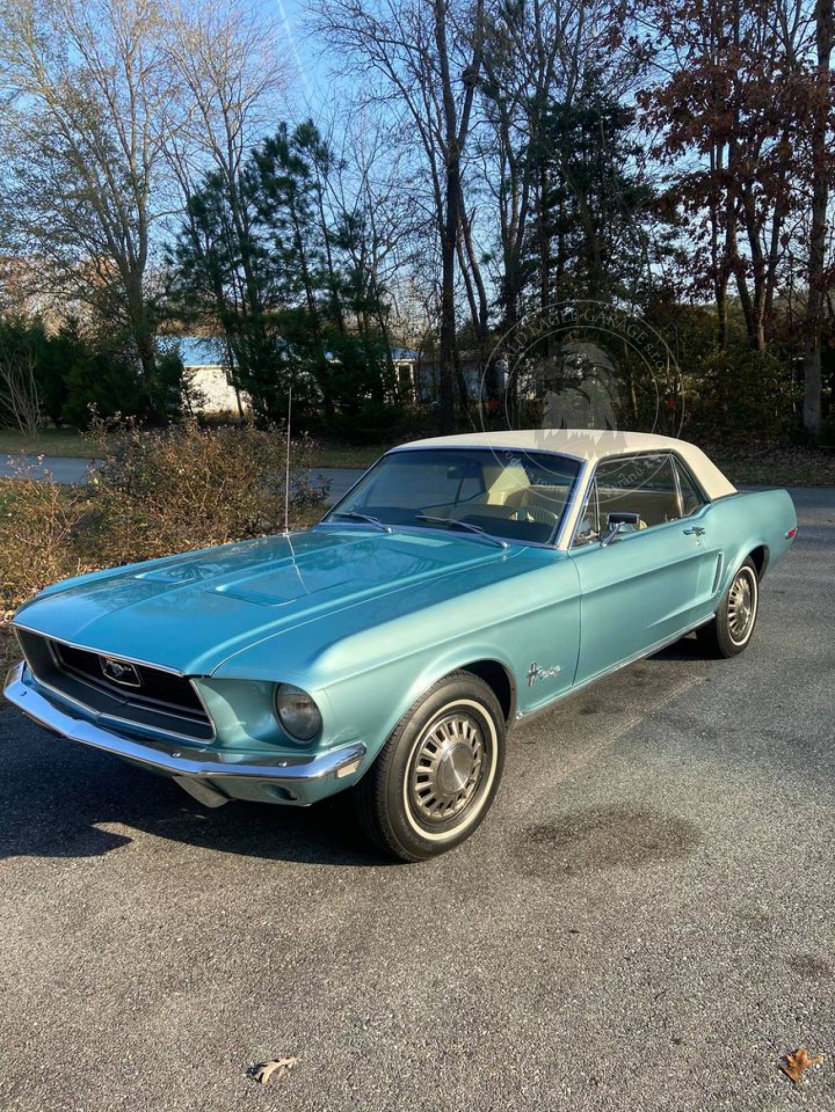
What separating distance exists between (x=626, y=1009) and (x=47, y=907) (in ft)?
6.43

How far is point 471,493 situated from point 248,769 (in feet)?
6.86

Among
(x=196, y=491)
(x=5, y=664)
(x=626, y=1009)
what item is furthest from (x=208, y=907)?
(x=196, y=491)

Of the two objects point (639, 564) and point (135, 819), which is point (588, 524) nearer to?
point (639, 564)

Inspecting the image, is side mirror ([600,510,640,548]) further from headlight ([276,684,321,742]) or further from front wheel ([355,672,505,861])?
headlight ([276,684,321,742])

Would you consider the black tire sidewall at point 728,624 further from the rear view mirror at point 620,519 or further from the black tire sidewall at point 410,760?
the black tire sidewall at point 410,760

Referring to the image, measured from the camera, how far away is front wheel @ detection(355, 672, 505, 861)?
2787mm

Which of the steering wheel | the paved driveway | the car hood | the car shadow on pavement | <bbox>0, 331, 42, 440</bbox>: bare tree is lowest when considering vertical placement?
the paved driveway

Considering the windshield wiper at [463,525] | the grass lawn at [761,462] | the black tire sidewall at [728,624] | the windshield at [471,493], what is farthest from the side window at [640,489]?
the grass lawn at [761,462]

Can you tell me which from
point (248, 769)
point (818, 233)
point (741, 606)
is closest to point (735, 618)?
point (741, 606)

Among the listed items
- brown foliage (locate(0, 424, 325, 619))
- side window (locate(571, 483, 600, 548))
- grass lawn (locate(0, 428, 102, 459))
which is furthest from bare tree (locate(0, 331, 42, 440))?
side window (locate(571, 483, 600, 548))

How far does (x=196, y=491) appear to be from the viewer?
7.66 meters

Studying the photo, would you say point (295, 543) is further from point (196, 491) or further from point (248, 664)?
point (196, 491)

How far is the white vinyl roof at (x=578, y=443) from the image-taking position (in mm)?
4199

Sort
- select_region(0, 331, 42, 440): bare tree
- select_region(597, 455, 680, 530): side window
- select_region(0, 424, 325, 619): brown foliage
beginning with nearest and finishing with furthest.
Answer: select_region(597, 455, 680, 530): side window
select_region(0, 424, 325, 619): brown foliage
select_region(0, 331, 42, 440): bare tree
